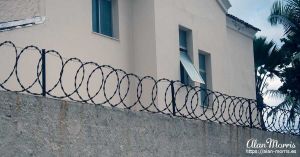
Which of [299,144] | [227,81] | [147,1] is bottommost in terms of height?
[299,144]

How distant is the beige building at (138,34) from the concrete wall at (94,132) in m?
3.04

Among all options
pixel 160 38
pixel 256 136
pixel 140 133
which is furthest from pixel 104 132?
pixel 160 38

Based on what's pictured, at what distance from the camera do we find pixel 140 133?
24.2 ft

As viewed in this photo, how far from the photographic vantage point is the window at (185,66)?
1253cm

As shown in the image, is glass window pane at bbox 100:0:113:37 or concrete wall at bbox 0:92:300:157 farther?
glass window pane at bbox 100:0:113:37

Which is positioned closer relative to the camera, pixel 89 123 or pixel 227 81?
pixel 89 123

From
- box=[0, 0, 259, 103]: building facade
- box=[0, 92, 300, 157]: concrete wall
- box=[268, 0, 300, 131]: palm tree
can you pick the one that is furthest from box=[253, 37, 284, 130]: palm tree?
box=[0, 92, 300, 157]: concrete wall

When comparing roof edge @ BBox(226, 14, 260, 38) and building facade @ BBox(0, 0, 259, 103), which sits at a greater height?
roof edge @ BBox(226, 14, 260, 38)

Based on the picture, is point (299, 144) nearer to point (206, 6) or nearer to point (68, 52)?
point (206, 6)

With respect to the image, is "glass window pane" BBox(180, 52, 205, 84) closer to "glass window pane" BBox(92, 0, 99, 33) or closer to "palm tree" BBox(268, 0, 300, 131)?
"glass window pane" BBox(92, 0, 99, 33)

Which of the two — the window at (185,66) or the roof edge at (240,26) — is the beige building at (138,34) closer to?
the window at (185,66)

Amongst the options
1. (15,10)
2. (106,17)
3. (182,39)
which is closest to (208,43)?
(182,39)

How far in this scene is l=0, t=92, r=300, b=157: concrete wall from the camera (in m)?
5.61

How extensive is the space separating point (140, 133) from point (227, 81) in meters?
7.58
